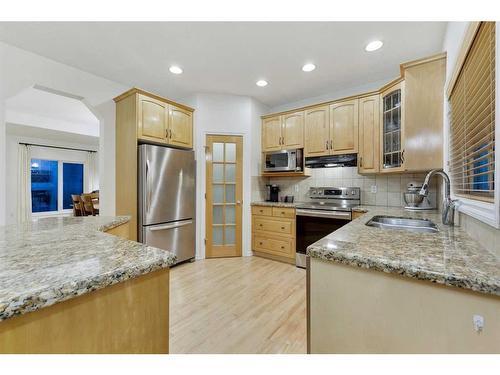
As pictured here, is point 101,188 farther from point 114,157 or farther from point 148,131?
point 148,131

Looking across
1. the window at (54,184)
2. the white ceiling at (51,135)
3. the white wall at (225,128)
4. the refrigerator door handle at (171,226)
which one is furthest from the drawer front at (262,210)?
the window at (54,184)

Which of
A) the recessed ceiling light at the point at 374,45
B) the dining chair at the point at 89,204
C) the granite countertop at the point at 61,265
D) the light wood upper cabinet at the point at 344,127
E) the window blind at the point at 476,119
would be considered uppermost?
the recessed ceiling light at the point at 374,45

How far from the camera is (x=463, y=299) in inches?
26.7

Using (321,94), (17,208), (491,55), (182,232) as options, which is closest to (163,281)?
(491,55)

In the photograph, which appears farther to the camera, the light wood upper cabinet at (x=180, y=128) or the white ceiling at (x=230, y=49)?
the light wood upper cabinet at (x=180, y=128)

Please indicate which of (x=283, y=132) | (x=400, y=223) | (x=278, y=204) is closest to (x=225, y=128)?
(x=283, y=132)

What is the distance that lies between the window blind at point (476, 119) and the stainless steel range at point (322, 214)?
127 cm

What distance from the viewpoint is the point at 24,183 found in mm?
5266

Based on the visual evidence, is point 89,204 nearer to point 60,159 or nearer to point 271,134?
point 60,159

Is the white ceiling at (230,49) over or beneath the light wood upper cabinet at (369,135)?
over

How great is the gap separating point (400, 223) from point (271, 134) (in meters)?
2.29

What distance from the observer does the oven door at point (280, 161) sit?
3344mm

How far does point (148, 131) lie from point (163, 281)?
246 centimetres

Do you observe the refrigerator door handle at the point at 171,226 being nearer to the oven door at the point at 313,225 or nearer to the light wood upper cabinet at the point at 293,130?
the oven door at the point at 313,225
